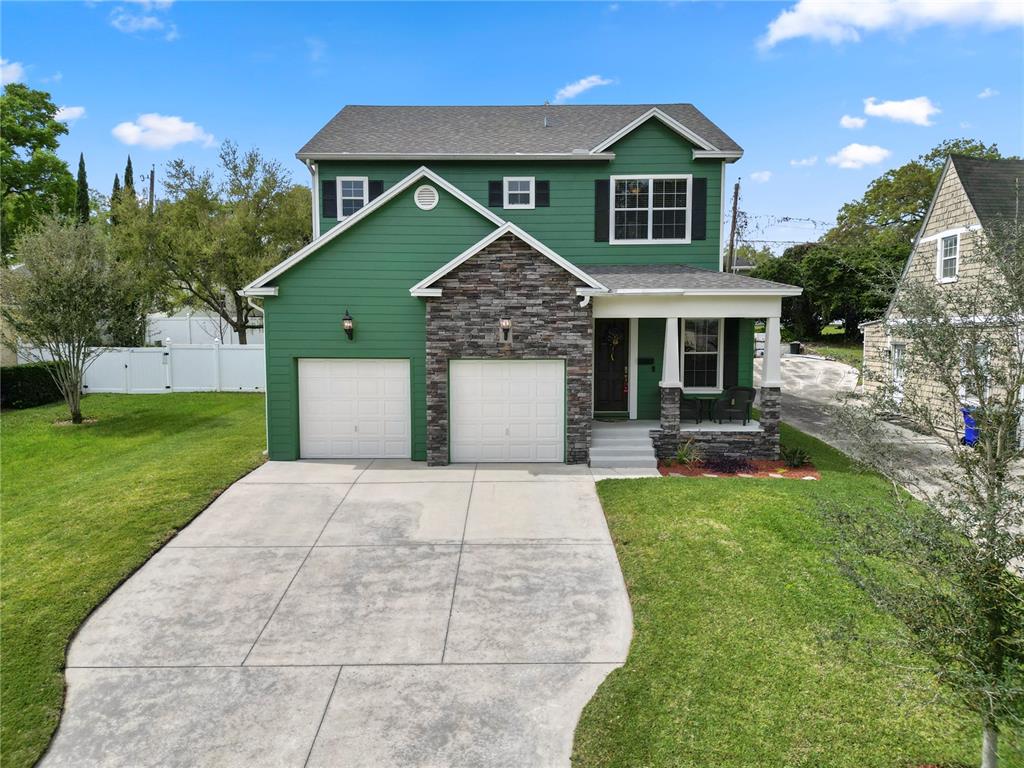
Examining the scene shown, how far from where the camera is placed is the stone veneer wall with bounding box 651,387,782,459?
12.6 meters


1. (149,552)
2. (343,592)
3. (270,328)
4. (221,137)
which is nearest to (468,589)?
(343,592)

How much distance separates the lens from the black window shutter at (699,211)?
1463 cm

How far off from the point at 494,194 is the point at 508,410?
5685mm

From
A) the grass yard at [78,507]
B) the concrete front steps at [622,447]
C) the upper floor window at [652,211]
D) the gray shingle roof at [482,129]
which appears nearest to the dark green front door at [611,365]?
the concrete front steps at [622,447]

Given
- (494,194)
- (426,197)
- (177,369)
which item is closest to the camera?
(426,197)

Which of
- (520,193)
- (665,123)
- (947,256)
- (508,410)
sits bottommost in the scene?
(508,410)

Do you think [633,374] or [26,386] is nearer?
[633,374]

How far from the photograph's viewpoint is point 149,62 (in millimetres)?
16438

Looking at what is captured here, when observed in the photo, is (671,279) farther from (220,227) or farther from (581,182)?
(220,227)

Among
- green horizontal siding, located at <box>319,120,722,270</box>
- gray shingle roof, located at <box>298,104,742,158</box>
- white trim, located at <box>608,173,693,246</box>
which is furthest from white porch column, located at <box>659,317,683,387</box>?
gray shingle roof, located at <box>298,104,742,158</box>

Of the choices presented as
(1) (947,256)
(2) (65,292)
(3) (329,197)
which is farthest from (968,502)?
(2) (65,292)

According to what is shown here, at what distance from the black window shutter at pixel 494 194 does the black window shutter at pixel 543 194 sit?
33.8 inches

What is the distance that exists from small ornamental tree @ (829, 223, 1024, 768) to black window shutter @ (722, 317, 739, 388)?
10579 millimetres

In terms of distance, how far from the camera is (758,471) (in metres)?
12.0
